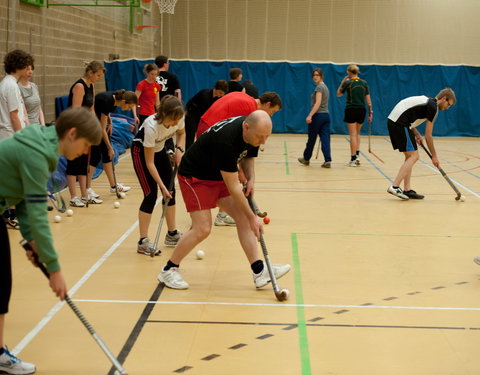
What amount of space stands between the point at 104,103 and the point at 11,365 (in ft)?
17.7

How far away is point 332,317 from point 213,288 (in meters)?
1.07

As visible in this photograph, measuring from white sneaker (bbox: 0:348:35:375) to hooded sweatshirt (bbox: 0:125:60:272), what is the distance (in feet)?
2.54

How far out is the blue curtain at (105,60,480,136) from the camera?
62.6ft

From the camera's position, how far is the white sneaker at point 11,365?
143 inches

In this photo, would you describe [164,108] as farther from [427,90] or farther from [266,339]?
[427,90]

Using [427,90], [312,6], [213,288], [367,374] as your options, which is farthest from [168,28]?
[367,374]

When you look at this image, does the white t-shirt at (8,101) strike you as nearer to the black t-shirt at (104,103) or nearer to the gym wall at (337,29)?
the black t-shirt at (104,103)

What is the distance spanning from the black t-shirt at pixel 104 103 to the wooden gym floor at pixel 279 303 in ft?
3.96

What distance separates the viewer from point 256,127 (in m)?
4.50

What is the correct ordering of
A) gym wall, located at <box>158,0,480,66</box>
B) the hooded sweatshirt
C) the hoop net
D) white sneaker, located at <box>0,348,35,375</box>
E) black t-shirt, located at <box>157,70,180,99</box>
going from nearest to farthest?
1. the hooded sweatshirt
2. white sneaker, located at <box>0,348,35,375</box>
3. black t-shirt, located at <box>157,70,180,99</box>
4. the hoop net
5. gym wall, located at <box>158,0,480,66</box>

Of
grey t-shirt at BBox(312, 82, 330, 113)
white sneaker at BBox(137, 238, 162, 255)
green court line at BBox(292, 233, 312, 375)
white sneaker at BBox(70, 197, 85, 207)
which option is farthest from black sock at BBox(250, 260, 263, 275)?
grey t-shirt at BBox(312, 82, 330, 113)

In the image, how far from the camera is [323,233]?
730cm

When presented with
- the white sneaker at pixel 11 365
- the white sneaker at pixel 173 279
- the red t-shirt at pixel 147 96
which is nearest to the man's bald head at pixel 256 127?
the white sneaker at pixel 173 279

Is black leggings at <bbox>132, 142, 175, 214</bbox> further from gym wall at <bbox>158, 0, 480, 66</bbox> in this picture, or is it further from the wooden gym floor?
gym wall at <bbox>158, 0, 480, 66</bbox>
